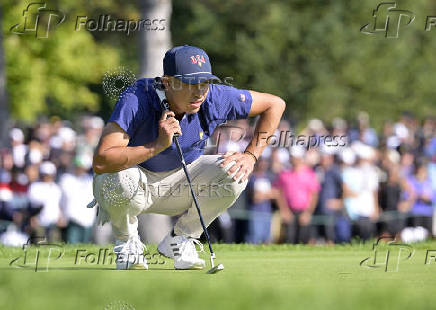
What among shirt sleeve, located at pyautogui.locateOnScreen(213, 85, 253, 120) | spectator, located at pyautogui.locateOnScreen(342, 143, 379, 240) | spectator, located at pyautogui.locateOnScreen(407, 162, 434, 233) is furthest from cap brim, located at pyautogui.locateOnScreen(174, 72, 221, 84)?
spectator, located at pyautogui.locateOnScreen(407, 162, 434, 233)

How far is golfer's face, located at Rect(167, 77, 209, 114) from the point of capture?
277 inches

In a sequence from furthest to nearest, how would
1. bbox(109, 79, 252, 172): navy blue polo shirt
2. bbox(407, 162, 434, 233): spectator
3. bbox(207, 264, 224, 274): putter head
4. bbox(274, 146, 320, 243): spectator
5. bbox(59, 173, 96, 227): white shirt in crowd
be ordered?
bbox(407, 162, 434, 233): spectator → bbox(274, 146, 320, 243): spectator → bbox(59, 173, 96, 227): white shirt in crowd → bbox(109, 79, 252, 172): navy blue polo shirt → bbox(207, 264, 224, 274): putter head

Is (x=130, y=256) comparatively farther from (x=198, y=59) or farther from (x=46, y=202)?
(x=46, y=202)

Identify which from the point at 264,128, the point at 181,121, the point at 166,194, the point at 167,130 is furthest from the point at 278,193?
the point at 167,130

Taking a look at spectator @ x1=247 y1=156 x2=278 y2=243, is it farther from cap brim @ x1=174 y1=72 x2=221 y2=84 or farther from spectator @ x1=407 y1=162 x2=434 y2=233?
cap brim @ x1=174 y1=72 x2=221 y2=84

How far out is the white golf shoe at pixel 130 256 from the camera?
23.6ft

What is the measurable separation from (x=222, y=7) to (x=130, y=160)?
21.8m

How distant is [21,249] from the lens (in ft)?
31.1

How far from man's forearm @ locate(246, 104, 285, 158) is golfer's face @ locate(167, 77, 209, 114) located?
77 centimetres

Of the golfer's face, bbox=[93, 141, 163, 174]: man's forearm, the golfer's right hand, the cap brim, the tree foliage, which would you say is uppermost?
the tree foliage

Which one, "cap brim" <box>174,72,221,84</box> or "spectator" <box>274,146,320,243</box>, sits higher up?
"cap brim" <box>174,72,221,84</box>

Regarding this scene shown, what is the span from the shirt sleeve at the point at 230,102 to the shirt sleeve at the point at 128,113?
0.84 m

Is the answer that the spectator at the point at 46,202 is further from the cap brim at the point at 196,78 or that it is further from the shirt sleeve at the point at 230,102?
the cap brim at the point at 196,78

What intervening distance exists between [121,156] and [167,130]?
0.40 metres
